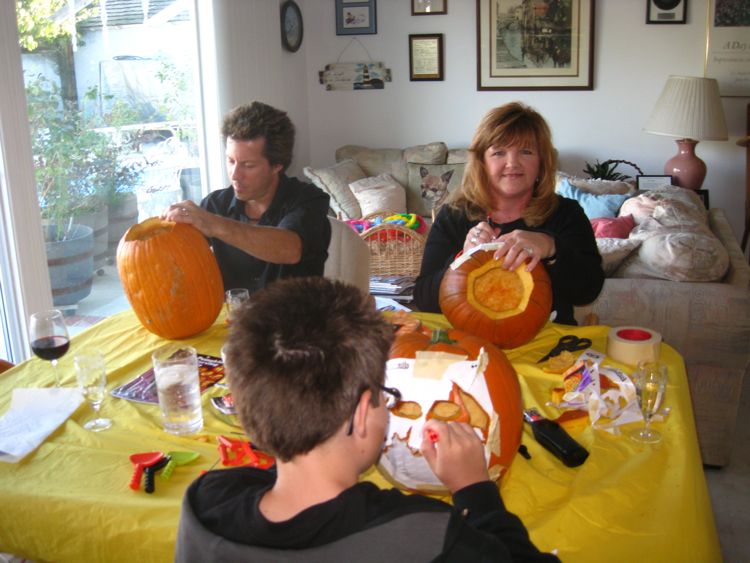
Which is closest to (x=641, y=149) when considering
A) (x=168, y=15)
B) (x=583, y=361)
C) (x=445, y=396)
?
(x=168, y=15)

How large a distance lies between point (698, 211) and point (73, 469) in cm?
334

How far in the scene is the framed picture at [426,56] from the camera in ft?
16.9

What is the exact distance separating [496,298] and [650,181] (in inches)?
141

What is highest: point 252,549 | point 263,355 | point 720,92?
point 720,92

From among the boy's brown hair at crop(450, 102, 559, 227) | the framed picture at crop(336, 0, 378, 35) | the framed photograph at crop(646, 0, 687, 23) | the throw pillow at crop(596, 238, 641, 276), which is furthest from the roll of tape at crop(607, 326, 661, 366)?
the framed picture at crop(336, 0, 378, 35)

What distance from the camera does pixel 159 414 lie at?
1.37 metres

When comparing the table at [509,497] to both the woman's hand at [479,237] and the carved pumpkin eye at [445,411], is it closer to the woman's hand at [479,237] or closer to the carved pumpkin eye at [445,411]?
the carved pumpkin eye at [445,411]

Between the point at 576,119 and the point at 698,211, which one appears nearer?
the point at 698,211

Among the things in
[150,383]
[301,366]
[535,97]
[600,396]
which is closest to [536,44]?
[535,97]

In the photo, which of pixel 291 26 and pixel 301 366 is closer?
pixel 301 366

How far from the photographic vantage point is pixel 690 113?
4340mm

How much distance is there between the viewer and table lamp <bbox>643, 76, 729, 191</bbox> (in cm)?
432

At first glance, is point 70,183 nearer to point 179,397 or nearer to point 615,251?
point 179,397

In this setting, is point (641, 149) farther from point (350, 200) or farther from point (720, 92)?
point (350, 200)
